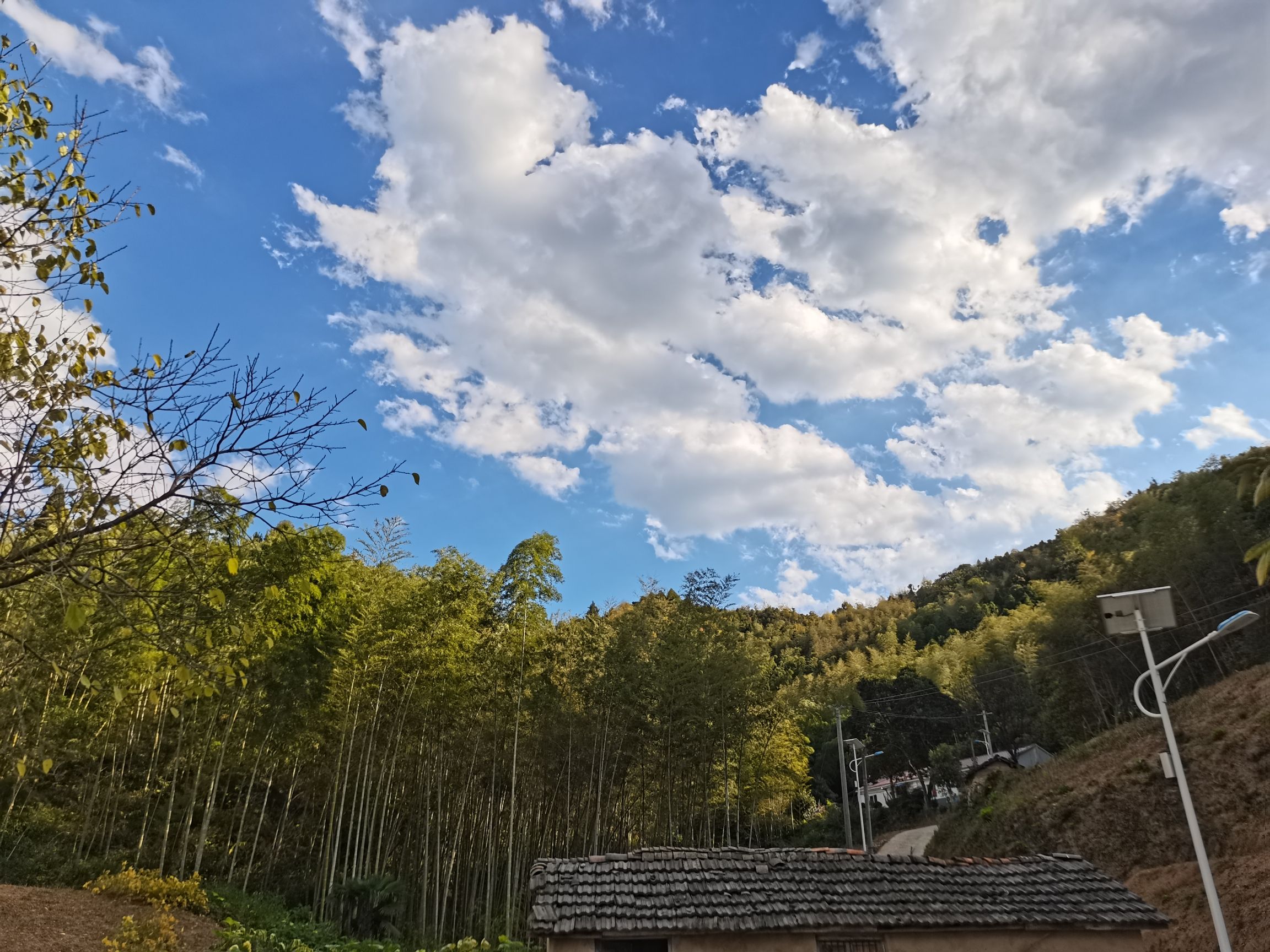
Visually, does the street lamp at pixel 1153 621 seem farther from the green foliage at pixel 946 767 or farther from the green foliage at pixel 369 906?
the green foliage at pixel 946 767

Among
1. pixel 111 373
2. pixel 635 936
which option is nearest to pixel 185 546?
pixel 111 373

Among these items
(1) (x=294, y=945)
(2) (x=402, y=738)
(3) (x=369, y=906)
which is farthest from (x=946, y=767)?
(1) (x=294, y=945)

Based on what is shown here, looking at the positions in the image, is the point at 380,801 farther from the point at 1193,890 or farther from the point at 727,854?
the point at 1193,890

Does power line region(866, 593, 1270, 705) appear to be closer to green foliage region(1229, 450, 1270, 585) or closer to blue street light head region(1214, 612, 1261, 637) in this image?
blue street light head region(1214, 612, 1261, 637)

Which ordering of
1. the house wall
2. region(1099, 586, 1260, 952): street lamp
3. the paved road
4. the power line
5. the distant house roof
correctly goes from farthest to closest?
the distant house roof < the paved road < the power line < the house wall < region(1099, 586, 1260, 952): street lamp

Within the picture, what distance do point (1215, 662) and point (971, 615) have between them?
27.1 meters

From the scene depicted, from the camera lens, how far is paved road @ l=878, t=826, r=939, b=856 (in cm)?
2554

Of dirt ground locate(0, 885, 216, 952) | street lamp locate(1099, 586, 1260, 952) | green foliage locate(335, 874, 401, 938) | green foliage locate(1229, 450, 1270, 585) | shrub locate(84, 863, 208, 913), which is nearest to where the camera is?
green foliage locate(1229, 450, 1270, 585)

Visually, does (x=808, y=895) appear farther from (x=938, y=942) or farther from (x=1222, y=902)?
(x=1222, y=902)

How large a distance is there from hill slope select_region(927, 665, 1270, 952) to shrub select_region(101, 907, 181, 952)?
13230 millimetres

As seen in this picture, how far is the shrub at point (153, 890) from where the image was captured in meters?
9.42

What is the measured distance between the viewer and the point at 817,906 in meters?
7.47

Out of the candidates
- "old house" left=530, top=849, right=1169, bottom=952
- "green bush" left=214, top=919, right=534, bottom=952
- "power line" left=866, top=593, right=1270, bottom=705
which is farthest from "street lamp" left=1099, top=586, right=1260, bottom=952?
"power line" left=866, top=593, right=1270, bottom=705

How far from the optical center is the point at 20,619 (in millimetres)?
8445
